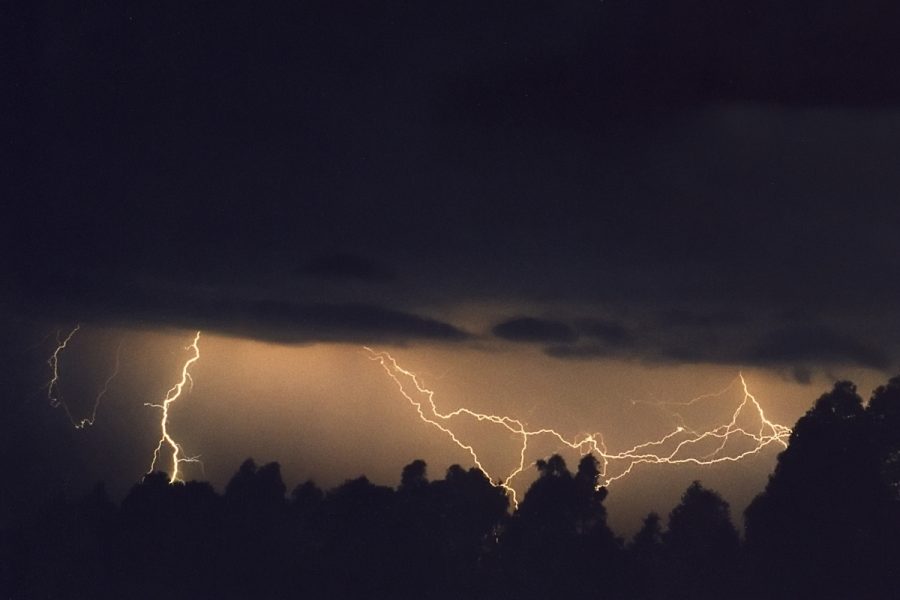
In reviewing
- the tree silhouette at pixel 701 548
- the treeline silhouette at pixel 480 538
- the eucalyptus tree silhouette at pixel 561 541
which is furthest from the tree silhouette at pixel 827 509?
the eucalyptus tree silhouette at pixel 561 541

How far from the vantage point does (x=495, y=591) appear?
41250 millimetres

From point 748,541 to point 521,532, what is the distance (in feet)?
35.7

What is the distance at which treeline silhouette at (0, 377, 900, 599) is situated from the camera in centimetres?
3128

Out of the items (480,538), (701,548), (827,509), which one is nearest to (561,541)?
(480,538)

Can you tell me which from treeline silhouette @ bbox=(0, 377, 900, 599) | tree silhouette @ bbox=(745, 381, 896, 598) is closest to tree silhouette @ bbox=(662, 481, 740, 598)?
treeline silhouette @ bbox=(0, 377, 900, 599)

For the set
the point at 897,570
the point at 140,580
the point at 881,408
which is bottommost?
the point at 140,580

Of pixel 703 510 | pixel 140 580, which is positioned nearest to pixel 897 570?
pixel 703 510

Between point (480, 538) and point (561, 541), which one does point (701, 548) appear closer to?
point (561, 541)

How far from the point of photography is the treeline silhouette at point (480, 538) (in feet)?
103

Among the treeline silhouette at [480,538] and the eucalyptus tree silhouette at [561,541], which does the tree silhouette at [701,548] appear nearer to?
the treeline silhouette at [480,538]

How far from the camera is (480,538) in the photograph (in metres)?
43.8

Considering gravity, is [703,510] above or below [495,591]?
above

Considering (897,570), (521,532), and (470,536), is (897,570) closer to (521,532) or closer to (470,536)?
(521,532)

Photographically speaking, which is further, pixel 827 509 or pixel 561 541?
pixel 561 541
